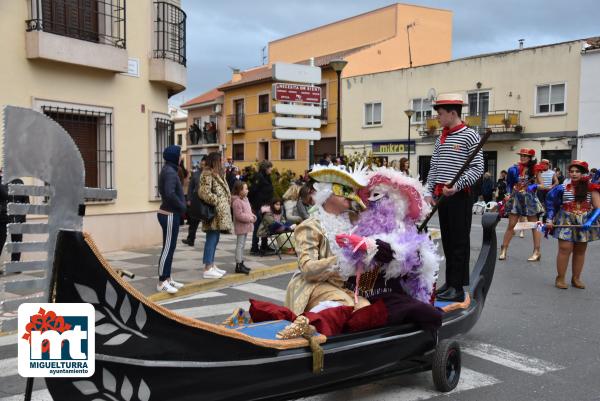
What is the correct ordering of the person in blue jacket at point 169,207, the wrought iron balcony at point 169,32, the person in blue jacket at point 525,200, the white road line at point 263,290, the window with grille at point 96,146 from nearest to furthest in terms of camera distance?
1. the person in blue jacket at point 169,207
2. the white road line at point 263,290
3. the person in blue jacket at point 525,200
4. the window with grille at point 96,146
5. the wrought iron balcony at point 169,32

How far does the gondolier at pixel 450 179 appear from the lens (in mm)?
5645

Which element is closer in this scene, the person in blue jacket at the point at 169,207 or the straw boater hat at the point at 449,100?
the straw boater hat at the point at 449,100

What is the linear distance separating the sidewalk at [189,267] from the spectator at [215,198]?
0.35 meters

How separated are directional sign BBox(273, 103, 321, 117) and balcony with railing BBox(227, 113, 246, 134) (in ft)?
96.8

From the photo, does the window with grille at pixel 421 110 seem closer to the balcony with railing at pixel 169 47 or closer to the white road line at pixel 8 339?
the balcony with railing at pixel 169 47

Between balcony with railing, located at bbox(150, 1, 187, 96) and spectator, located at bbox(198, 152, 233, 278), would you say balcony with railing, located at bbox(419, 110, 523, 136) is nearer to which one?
balcony with railing, located at bbox(150, 1, 187, 96)

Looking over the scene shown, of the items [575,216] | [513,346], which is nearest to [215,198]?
[513,346]

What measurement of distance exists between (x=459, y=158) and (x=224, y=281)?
15.0ft

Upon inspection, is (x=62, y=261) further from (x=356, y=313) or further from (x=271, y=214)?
(x=271, y=214)

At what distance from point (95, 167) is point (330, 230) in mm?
8490

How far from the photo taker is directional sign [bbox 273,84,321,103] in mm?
13367

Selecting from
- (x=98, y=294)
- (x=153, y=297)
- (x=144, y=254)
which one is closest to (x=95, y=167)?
(x=144, y=254)

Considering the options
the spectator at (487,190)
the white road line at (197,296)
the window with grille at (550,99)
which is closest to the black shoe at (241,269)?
the white road line at (197,296)

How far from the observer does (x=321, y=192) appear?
14.3 feet
